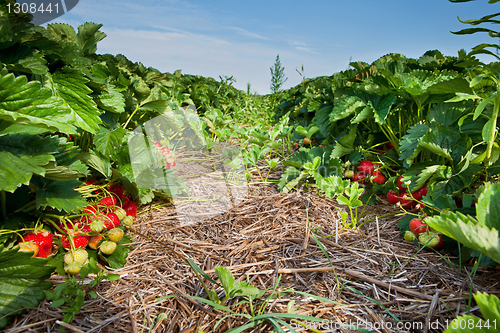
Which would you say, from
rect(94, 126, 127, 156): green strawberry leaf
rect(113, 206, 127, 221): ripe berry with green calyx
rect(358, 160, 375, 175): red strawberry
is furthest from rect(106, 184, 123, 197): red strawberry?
rect(358, 160, 375, 175): red strawberry

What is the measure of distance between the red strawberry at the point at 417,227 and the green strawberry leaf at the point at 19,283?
5.49 feet

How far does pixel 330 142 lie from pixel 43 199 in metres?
2.28

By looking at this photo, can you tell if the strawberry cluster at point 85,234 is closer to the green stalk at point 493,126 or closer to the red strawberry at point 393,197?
the red strawberry at point 393,197

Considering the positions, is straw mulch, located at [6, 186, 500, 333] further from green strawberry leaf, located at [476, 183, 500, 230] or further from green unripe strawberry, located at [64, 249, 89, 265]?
green strawberry leaf, located at [476, 183, 500, 230]

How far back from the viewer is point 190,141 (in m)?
3.36

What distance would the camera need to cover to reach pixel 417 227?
4.70 ft

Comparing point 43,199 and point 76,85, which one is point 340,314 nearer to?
point 43,199

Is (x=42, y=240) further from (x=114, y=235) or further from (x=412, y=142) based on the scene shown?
(x=412, y=142)

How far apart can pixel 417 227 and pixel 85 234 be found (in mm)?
1665

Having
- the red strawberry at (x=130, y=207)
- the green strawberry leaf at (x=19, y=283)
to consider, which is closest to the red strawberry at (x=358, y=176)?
the red strawberry at (x=130, y=207)

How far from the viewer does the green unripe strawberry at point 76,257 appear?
1.23m

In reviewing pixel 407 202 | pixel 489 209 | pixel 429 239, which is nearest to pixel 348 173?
pixel 407 202

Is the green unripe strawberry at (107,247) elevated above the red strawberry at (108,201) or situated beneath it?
situated beneath

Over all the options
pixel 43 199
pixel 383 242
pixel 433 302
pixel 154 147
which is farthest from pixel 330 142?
pixel 43 199
